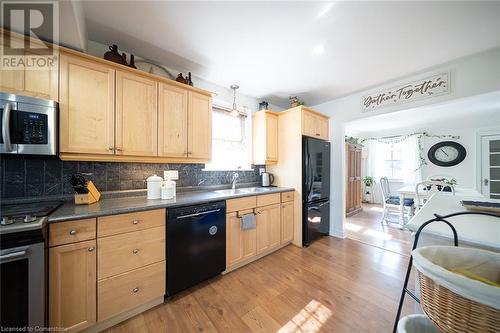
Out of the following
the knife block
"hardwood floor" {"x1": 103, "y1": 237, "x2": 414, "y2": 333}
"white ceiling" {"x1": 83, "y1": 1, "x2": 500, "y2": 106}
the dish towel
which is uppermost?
"white ceiling" {"x1": 83, "y1": 1, "x2": 500, "y2": 106}

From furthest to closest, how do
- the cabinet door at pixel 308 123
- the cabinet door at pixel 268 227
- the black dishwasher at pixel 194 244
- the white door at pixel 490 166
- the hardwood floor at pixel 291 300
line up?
the white door at pixel 490 166
the cabinet door at pixel 308 123
the cabinet door at pixel 268 227
the black dishwasher at pixel 194 244
the hardwood floor at pixel 291 300

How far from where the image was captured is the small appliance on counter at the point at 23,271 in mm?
926

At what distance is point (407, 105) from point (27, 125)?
13.1 feet

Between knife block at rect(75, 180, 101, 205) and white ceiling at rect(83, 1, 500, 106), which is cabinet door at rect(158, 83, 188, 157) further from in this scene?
knife block at rect(75, 180, 101, 205)

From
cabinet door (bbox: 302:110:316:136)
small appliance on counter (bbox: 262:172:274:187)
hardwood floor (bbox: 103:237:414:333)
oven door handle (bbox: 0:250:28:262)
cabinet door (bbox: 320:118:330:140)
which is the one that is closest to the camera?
oven door handle (bbox: 0:250:28:262)

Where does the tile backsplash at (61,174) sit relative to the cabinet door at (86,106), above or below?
below

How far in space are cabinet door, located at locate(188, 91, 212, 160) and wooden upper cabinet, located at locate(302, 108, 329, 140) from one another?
1478 mm

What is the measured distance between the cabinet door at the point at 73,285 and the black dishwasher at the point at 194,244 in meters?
0.52

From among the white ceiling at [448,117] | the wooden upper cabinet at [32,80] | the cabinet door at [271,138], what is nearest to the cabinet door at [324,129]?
the white ceiling at [448,117]

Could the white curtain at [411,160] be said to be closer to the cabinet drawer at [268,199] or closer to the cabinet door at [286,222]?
the cabinet door at [286,222]

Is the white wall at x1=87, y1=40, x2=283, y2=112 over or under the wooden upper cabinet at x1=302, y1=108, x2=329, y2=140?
over

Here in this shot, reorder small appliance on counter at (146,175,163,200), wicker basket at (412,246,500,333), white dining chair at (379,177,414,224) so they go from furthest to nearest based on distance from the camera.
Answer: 1. white dining chair at (379,177,414,224)
2. small appliance on counter at (146,175,163,200)
3. wicker basket at (412,246,500,333)

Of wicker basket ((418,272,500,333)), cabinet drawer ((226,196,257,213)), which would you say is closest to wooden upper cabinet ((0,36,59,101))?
cabinet drawer ((226,196,257,213))

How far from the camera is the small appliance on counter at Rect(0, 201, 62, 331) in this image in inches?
36.5
